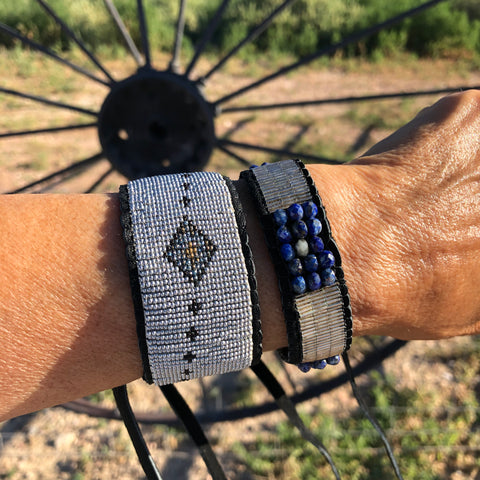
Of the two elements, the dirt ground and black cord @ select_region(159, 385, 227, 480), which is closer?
black cord @ select_region(159, 385, 227, 480)

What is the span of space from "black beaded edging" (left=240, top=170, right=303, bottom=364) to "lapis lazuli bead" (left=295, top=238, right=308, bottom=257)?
0.12ft

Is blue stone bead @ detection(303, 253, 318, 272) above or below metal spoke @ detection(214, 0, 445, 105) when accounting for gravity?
below

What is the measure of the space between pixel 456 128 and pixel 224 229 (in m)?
0.66

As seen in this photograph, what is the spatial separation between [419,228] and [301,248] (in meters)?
0.32

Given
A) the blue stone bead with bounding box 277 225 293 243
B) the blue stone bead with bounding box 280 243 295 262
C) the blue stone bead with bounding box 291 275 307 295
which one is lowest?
the blue stone bead with bounding box 291 275 307 295

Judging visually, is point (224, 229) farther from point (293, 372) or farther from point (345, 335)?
point (293, 372)

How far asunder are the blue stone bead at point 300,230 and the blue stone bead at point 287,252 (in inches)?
1.1

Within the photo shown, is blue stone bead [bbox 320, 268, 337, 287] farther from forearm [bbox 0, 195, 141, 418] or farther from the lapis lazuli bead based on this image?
forearm [bbox 0, 195, 141, 418]

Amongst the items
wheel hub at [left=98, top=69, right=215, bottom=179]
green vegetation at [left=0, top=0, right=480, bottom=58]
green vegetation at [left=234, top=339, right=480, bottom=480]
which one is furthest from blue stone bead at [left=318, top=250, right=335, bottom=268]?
green vegetation at [left=0, top=0, right=480, bottom=58]

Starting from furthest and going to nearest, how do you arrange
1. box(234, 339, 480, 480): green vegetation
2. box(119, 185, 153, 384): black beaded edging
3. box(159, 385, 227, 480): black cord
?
box(234, 339, 480, 480): green vegetation
box(159, 385, 227, 480): black cord
box(119, 185, 153, 384): black beaded edging

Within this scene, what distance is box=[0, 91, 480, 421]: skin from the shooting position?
85 centimetres

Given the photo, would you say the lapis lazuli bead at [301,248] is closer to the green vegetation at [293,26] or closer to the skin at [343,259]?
the skin at [343,259]

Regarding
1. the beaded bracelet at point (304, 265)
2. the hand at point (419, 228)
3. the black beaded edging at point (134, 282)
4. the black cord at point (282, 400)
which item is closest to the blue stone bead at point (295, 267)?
the beaded bracelet at point (304, 265)

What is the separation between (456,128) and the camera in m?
1.11
